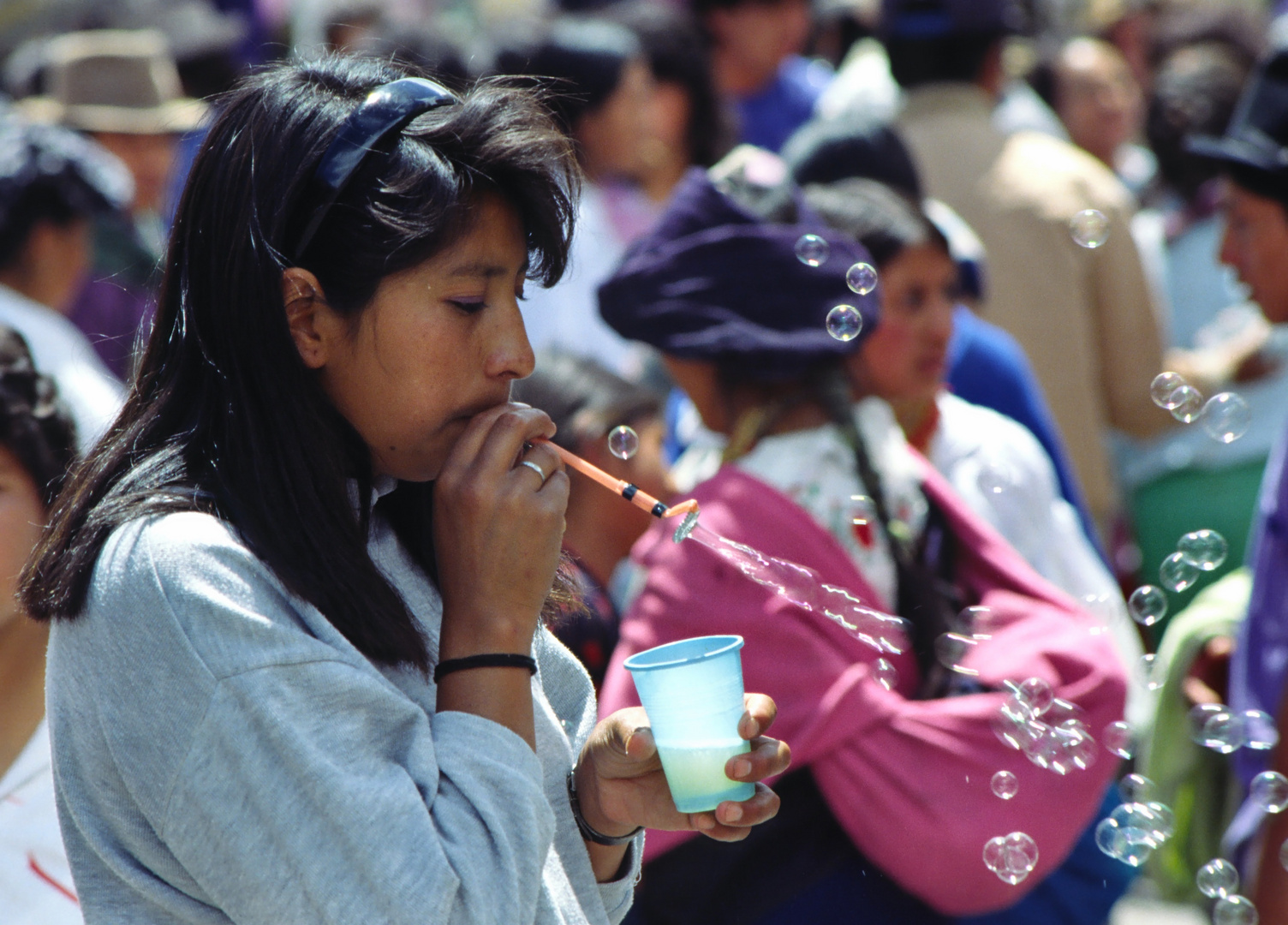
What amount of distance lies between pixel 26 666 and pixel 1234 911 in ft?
6.47

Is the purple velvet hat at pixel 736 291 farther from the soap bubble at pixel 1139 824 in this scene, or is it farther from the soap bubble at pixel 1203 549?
the soap bubble at pixel 1139 824

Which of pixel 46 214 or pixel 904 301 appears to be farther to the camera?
pixel 46 214

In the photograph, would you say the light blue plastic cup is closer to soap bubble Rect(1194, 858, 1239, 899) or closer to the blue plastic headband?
the blue plastic headband

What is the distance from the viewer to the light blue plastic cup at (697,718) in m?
1.46

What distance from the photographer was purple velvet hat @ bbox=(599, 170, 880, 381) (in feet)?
7.98

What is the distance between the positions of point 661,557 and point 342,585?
3.14ft

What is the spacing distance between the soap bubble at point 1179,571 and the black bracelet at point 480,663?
1.44 m

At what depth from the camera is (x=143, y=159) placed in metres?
5.62

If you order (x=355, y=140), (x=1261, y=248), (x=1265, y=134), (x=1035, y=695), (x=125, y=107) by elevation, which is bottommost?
(x=1035, y=695)

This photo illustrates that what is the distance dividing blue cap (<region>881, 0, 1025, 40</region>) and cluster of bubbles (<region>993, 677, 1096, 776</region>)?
3.05m

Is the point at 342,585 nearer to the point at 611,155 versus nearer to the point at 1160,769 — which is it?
the point at 1160,769

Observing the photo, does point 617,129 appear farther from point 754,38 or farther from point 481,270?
point 481,270

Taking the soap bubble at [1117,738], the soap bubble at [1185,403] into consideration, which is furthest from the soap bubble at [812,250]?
the soap bubble at [1117,738]

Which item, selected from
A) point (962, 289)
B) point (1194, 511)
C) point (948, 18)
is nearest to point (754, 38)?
point (948, 18)
